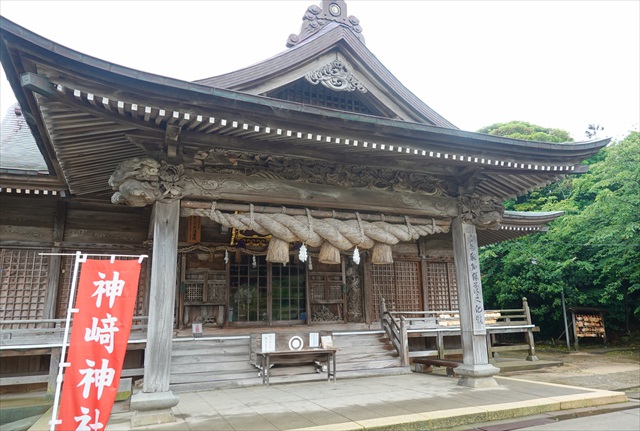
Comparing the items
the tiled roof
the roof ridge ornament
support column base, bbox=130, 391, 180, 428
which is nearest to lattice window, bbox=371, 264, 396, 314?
the roof ridge ornament

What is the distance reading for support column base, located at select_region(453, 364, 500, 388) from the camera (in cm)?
819

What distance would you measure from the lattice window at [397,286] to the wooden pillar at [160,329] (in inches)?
346

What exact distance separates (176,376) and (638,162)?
18120 millimetres

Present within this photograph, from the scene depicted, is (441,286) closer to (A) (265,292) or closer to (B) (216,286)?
(A) (265,292)

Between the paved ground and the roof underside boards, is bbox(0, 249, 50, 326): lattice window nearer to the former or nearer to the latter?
the paved ground

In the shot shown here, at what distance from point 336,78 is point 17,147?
8.78 m

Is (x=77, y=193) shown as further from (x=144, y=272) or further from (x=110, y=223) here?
(x=144, y=272)

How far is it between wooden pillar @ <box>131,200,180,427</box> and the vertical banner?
1.53 metres

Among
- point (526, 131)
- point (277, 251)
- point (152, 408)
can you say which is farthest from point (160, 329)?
point (526, 131)

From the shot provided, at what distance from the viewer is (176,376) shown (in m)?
8.99

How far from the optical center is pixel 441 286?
49.9 ft

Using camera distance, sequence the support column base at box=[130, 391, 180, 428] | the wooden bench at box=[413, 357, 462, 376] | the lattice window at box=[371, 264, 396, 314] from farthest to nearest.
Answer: the lattice window at box=[371, 264, 396, 314], the wooden bench at box=[413, 357, 462, 376], the support column base at box=[130, 391, 180, 428]

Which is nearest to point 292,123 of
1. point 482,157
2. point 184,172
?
point 184,172

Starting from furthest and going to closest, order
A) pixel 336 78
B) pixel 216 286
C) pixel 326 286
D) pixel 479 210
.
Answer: pixel 326 286 < pixel 216 286 < pixel 479 210 < pixel 336 78
